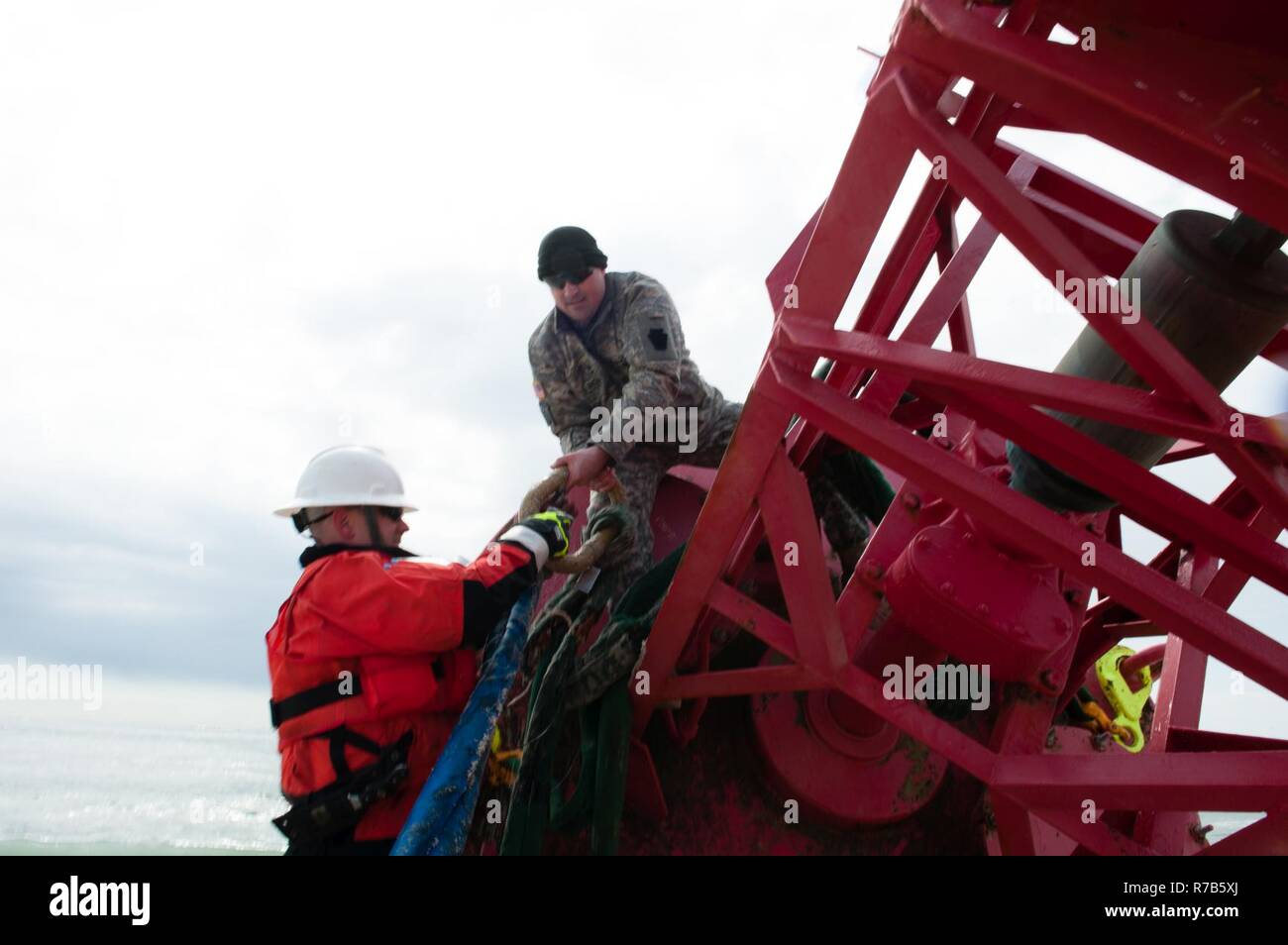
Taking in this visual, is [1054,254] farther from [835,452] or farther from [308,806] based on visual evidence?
[308,806]

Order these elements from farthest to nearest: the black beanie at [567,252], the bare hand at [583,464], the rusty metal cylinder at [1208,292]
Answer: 1. the black beanie at [567,252]
2. the bare hand at [583,464]
3. the rusty metal cylinder at [1208,292]

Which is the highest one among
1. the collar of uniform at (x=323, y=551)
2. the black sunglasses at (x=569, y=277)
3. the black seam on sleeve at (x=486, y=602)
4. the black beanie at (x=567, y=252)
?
the black beanie at (x=567, y=252)

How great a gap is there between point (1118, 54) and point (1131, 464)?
110 centimetres

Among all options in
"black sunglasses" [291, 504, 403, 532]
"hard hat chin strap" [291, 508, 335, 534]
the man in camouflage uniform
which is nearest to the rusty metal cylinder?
the man in camouflage uniform

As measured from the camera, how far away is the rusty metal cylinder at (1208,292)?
2340mm

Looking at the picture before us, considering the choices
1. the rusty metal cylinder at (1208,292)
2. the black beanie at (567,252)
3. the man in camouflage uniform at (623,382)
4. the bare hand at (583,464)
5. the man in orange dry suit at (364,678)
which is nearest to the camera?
the rusty metal cylinder at (1208,292)

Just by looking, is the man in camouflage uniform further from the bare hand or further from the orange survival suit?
the orange survival suit

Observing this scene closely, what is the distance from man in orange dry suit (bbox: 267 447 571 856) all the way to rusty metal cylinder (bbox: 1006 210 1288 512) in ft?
6.70

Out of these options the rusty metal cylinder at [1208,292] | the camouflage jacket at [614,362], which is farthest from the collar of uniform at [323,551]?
the rusty metal cylinder at [1208,292]

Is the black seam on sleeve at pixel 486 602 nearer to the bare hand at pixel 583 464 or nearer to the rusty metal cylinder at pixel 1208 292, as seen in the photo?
the bare hand at pixel 583 464

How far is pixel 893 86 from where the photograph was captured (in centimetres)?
234

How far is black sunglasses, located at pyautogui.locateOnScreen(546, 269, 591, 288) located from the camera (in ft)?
13.8

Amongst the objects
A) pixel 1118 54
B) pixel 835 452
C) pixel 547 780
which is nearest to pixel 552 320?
pixel 835 452

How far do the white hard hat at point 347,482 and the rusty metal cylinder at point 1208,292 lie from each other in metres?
2.36
